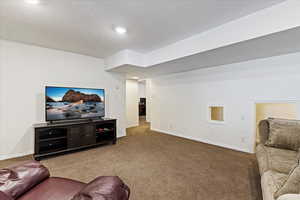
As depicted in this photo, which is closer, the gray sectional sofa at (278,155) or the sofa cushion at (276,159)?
the gray sectional sofa at (278,155)

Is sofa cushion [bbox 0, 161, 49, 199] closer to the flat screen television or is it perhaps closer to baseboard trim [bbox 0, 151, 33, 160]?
the flat screen television

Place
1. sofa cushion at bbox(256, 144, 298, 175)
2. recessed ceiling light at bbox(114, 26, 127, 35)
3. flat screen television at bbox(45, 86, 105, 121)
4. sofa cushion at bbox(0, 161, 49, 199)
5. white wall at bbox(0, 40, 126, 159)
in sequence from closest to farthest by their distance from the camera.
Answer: sofa cushion at bbox(0, 161, 49, 199) < sofa cushion at bbox(256, 144, 298, 175) < recessed ceiling light at bbox(114, 26, 127, 35) < white wall at bbox(0, 40, 126, 159) < flat screen television at bbox(45, 86, 105, 121)

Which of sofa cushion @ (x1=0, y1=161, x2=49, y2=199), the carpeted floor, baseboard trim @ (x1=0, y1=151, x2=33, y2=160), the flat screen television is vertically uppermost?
the flat screen television

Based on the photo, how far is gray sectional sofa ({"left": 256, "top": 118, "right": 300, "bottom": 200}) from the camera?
1227mm

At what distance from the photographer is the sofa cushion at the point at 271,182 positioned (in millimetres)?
1221

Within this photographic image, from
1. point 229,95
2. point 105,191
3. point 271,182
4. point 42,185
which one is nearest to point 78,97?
point 42,185

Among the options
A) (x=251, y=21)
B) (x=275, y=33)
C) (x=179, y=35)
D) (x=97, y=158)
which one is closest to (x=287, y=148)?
(x=275, y=33)

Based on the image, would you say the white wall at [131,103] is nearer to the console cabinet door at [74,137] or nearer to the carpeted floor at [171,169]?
the carpeted floor at [171,169]

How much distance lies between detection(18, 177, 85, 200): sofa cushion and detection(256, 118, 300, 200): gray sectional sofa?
172 centimetres

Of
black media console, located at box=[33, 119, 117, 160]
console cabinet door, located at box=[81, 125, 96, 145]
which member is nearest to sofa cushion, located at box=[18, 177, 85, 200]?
black media console, located at box=[33, 119, 117, 160]

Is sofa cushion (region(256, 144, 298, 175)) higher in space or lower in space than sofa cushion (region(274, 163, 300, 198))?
lower

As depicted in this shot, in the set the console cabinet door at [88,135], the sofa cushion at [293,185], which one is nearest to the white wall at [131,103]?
the console cabinet door at [88,135]

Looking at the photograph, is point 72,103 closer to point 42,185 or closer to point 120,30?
point 120,30

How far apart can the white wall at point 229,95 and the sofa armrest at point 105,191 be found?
3643 millimetres
